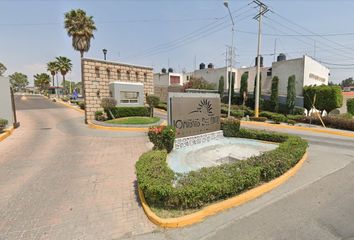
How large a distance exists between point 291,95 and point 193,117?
2140 cm

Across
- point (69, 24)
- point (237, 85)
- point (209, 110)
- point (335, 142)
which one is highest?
point (69, 24)

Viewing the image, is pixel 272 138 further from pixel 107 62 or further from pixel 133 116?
pixel 107 62

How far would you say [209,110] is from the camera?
42.8 feet

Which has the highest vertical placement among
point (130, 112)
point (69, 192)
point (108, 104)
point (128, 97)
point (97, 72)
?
point (97, 72)

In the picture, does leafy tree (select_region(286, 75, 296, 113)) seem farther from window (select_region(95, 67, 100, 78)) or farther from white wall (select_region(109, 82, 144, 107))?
window (select_region(95, 67, 100, 78))

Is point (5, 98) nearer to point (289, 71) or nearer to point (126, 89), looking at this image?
point (126, 89)

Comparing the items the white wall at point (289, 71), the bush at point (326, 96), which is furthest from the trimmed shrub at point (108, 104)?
the bush at point (326, 96)

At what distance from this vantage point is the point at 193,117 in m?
12.0

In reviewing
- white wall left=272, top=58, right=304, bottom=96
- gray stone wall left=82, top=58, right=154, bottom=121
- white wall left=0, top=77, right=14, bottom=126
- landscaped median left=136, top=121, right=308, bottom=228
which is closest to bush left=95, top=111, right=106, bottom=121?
gray stone wall left=82, top=58, right=154, bottom=121

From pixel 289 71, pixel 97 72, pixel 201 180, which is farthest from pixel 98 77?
pixel 289 71

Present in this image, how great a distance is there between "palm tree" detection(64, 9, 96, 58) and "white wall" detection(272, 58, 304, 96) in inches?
1112

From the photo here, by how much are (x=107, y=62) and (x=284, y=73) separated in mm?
26301

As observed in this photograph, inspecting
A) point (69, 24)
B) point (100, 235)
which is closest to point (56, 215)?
point (100, 235)

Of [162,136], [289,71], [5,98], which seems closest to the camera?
[162,136]
